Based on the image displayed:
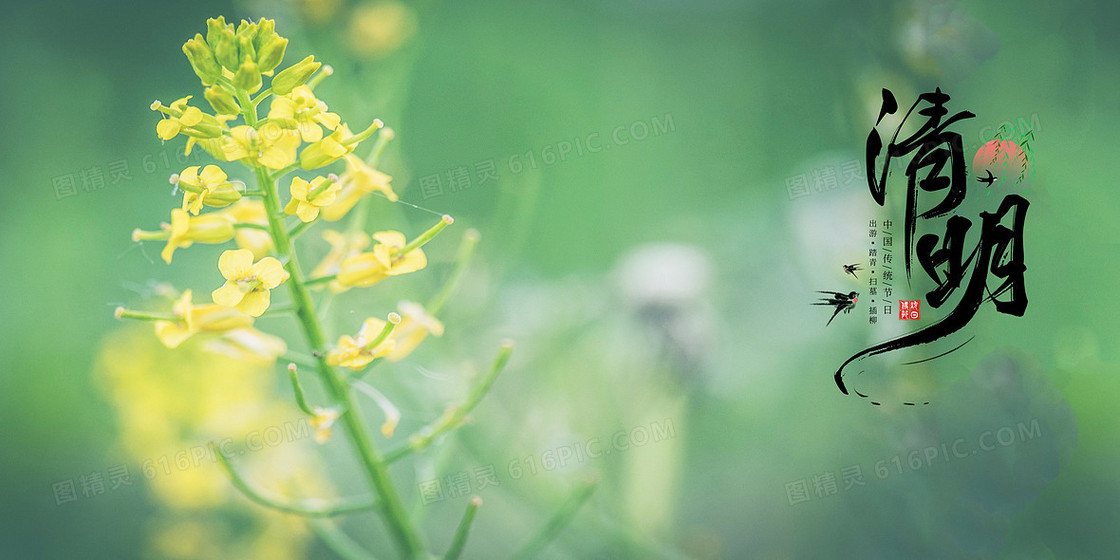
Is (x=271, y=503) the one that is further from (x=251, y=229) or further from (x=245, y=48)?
(x=245, y=48)

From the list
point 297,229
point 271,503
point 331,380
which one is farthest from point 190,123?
point 271,503

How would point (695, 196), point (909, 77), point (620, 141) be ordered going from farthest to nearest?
point (620, 141), point (695, 196), point (909, 77)

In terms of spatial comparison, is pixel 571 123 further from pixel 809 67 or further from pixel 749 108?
pixel 809 67

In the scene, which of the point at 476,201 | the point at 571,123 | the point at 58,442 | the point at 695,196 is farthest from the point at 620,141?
the point at 58,442

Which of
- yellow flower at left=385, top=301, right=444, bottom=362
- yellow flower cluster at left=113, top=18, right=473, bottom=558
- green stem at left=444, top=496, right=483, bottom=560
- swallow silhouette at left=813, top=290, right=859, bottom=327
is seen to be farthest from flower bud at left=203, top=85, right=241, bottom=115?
swallow silhouette at left=813, top=290, right=859, bottom=327

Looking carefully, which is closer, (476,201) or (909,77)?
(909,77)

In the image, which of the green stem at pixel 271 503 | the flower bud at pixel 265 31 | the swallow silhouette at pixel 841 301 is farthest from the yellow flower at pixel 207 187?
the swallow silhouette at pixel 841 301

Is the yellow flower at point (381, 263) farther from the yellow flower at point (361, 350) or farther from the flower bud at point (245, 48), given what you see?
the flower bud at point (245, 48)
